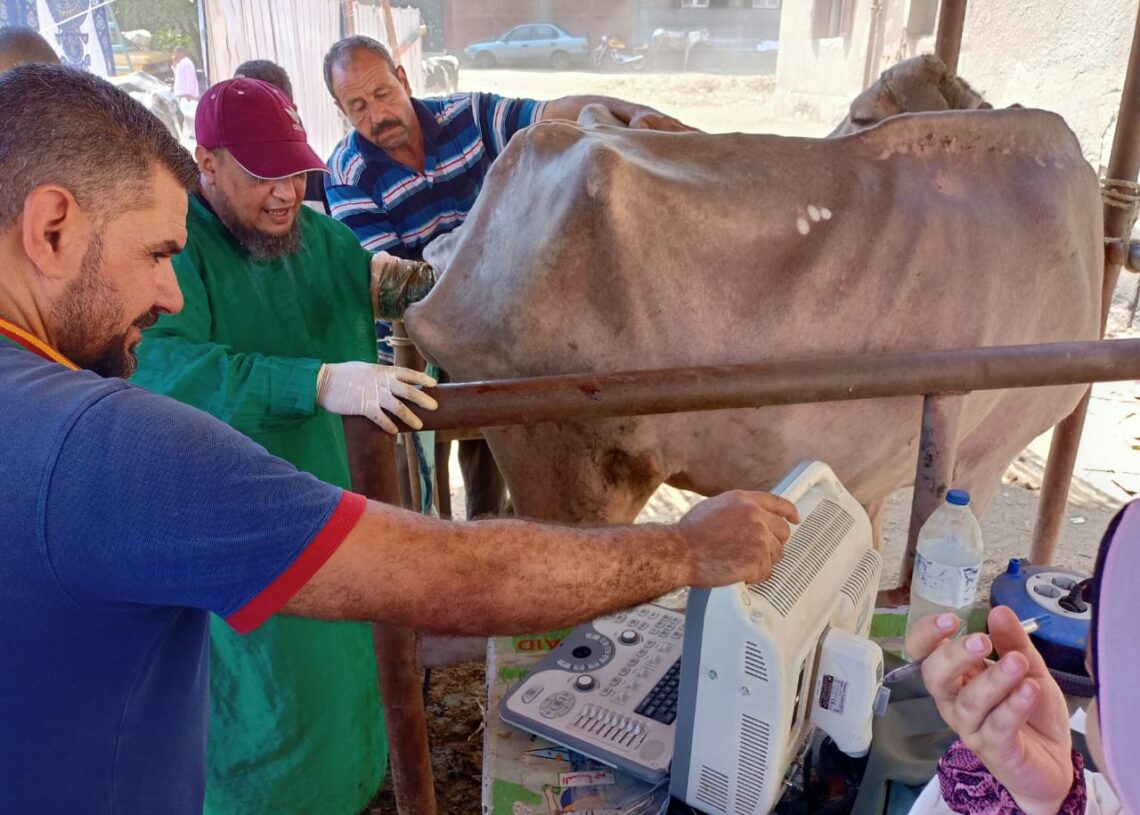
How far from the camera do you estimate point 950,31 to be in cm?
296

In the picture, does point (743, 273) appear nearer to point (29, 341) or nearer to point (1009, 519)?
point (29, 341)

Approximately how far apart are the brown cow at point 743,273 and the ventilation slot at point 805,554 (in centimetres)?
55

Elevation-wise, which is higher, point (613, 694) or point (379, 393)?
point (379, 393)

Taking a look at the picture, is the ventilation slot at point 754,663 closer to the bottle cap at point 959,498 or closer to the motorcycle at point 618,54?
the bottle cap at point 959,498

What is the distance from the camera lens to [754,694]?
46.4 inches

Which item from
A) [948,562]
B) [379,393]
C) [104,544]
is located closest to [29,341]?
[104,544]

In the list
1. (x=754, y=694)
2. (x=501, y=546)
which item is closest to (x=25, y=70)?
(x=501, y=546)

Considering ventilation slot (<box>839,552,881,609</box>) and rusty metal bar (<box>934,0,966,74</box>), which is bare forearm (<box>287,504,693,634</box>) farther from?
rusty metal bar (<box>934,0,966,74</box>)

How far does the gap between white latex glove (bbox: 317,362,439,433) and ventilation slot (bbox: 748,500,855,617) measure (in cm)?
60

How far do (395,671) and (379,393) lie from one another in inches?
19.1

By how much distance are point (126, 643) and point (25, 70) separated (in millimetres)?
695

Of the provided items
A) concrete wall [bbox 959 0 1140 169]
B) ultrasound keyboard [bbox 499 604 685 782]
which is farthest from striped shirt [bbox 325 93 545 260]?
concrete wall [bbox 959 0 1140 169]

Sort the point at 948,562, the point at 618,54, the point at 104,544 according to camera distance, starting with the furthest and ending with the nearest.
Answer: the point at 618,54
the point at 948,562
the point at 104,544

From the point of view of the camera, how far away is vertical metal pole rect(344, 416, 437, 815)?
149 cm
